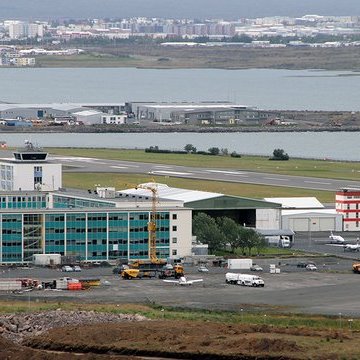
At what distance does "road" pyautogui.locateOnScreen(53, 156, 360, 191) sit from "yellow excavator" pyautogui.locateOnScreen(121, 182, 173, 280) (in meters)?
14.2

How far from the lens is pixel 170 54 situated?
553 feet

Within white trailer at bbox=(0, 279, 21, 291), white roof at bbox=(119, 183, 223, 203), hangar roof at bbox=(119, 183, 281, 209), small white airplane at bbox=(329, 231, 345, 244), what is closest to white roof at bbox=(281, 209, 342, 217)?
hangar roof at bbox=(119, 183, 281, 209)

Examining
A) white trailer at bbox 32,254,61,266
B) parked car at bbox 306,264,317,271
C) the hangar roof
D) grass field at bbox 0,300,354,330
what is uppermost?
the hangar roof

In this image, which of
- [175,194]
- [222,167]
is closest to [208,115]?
[222,167]

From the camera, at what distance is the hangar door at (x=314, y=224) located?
146 ft

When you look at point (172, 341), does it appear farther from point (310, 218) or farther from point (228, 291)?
point (310, 218)

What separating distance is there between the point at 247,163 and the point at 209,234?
→ 23.1 metres

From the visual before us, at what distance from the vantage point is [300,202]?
46125 mm

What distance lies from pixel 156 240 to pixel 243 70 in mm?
137531

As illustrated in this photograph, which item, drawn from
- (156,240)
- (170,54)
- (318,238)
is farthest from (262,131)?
(170,54)

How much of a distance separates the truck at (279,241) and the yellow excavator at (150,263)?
3.19 m

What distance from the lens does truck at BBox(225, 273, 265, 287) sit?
109ft

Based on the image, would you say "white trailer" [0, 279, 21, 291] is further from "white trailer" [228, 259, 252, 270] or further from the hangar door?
the hangar door

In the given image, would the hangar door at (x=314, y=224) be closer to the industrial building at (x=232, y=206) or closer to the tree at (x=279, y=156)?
the industrial building at (x=232, y=206)
